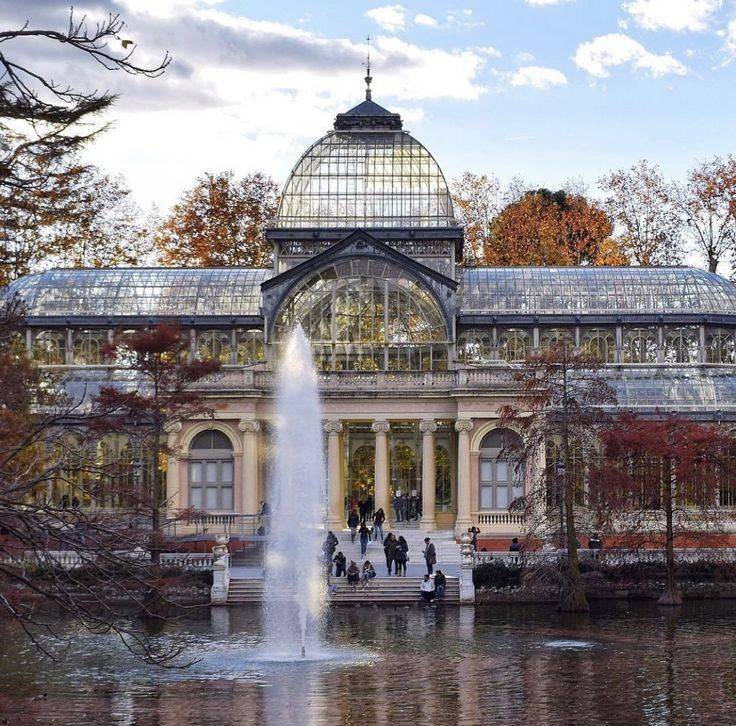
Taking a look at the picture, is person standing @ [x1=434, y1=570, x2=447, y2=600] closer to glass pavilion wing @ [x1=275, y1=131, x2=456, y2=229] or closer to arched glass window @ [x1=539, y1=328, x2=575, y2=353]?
arched glass window @ [x1=539, y1=328, x2=575, y2=353]

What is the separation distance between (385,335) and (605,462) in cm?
1756

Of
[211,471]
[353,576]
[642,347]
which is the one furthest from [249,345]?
[353,576]

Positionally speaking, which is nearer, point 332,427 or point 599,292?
point 332,427

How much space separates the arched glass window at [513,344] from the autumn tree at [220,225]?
1081 inches

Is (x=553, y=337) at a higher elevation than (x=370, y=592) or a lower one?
higher

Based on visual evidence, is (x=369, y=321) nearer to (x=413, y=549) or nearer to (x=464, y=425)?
(x=464, y=425)

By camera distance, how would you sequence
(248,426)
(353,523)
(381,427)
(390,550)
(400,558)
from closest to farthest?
(400,558), (390,550), (353,523), (248,426), (381,427)

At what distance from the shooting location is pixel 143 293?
73625mm

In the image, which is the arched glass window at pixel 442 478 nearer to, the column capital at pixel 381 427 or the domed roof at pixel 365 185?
the column capital at pixel 381 427

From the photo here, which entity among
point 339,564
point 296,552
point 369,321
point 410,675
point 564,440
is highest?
point 369,321

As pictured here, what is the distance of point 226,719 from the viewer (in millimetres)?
30766

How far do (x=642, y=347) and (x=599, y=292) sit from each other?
3458 mm

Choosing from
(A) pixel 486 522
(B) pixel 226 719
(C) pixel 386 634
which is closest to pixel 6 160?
(B) pixel 226 719

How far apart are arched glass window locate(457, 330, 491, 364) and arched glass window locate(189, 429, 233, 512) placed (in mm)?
12157
